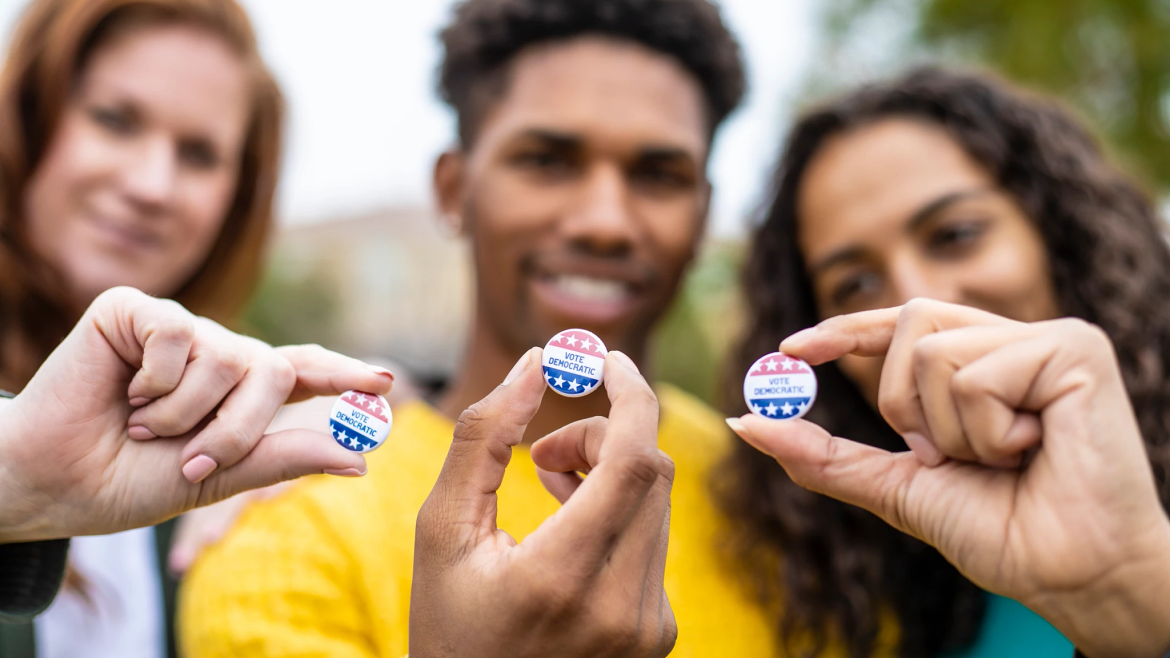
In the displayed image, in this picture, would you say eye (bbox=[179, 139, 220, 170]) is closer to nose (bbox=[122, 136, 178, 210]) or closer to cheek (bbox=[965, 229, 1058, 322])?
nose (bbox=[122, 136, 178, 210])

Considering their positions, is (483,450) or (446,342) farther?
(446,342)

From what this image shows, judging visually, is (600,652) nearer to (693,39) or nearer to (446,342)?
(693,39)

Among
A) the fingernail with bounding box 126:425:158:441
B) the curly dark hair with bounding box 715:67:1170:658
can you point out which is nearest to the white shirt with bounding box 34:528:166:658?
the fingernail with bounding box 126:425:158:441

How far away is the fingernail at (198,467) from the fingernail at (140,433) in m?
0.13

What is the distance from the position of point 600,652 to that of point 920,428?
771 millimetres

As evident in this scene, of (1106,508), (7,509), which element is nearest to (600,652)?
(1106,508)

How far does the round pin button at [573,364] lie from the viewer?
68.9 inches

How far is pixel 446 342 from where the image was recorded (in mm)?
15094

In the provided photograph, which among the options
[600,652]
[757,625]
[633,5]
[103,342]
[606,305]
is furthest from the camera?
[633,5]

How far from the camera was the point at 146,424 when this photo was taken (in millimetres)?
1440

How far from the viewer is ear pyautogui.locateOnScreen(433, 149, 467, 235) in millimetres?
3039

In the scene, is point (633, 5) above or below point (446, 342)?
above

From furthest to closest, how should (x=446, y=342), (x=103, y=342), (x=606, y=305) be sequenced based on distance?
(x=446, y=342) < (x=606, y=305) < (x=103, y=342)

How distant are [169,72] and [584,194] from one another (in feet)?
5.45
